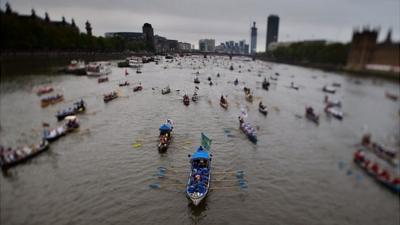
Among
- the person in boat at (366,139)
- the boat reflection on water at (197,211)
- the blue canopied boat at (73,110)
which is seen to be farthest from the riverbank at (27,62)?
the person in boat at (366,139)

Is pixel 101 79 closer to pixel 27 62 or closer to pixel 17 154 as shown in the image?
pixel 27 62

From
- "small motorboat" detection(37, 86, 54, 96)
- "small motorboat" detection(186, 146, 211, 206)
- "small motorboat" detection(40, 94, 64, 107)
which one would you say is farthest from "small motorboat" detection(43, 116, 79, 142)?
"small motorboat" detection(186, 146, 211, 206)

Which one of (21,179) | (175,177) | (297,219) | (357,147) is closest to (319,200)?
(297,219)

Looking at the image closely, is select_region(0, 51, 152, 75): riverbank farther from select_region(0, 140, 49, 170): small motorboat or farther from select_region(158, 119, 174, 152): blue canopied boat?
select_region(158, 119, 174, 152): blue canopied boat

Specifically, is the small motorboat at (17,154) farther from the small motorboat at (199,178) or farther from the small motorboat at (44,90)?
the small motorboat at (199,178)

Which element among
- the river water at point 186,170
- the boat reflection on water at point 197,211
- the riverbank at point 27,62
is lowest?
the boat reflection on water at point 197,211

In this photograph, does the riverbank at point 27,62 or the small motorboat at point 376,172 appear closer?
the small motorboat at point 376,172
